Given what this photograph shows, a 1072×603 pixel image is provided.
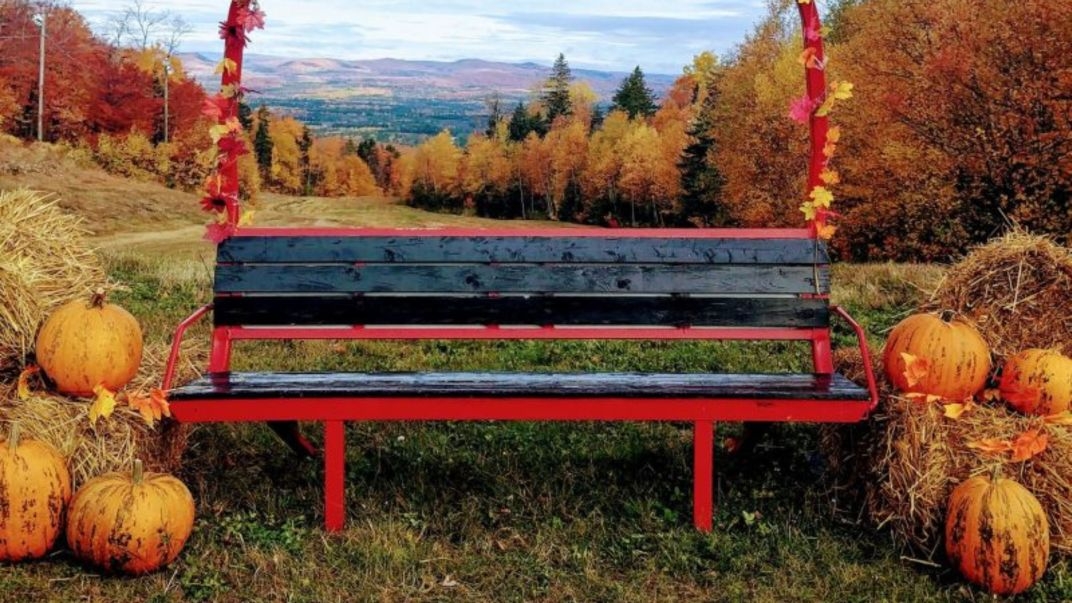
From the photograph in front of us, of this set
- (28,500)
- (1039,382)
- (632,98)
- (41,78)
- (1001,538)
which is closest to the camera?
(1001,538)

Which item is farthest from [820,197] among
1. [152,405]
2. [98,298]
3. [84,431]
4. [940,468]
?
[84,431]

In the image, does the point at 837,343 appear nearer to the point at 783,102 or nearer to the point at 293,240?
the point at 293,240

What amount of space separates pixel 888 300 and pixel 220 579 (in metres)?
7.90

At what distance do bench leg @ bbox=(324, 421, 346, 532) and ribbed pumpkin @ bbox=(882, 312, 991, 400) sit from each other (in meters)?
2.30

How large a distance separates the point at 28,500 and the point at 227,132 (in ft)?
5.87

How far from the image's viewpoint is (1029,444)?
439 cm

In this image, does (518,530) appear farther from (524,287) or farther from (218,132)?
(218,132)

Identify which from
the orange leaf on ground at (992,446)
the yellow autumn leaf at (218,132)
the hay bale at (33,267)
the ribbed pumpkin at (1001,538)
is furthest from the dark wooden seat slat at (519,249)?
the ribbed pumpkin at (1001,538)

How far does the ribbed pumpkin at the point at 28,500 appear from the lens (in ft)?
13.7

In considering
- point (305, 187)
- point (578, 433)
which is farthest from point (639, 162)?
point (578, 433)

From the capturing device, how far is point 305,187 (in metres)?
66.4

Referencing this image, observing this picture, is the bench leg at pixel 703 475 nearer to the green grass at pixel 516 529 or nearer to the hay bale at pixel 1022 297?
the green grass at pixel 516 529

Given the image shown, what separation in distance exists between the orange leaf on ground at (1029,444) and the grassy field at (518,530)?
0.42m

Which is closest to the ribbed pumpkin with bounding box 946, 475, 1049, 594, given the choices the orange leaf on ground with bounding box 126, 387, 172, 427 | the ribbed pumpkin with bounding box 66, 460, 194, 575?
the ribbed pumpkin with bounding box 66, 460, 194, 575
